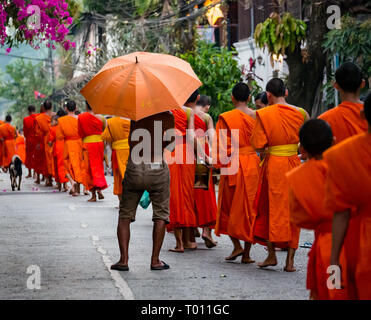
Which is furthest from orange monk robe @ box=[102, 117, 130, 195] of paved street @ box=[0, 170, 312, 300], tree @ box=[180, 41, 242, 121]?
tree @ box=[180, 41, 242, 121]

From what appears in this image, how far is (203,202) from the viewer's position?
408 inches

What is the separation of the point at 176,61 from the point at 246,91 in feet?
4.09

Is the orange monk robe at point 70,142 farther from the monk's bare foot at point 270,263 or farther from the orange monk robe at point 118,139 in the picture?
the monk's bare foot at point 270,263

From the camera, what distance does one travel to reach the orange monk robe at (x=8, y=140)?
2636 cm

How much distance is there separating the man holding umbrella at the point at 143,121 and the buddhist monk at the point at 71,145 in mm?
10807

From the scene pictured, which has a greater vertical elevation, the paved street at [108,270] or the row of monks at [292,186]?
the row of monks at [292,186]

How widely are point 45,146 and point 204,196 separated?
13.1 meters

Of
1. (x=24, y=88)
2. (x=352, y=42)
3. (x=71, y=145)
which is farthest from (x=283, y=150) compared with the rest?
(x=24, y=88)

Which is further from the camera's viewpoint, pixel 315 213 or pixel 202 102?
pixel 202 102

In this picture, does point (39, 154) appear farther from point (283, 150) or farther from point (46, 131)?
point (283, 150)

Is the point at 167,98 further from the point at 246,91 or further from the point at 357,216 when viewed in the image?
the point at 357,216

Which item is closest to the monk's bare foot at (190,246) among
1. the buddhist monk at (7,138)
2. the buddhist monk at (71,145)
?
the buddhist monk at (71,145)

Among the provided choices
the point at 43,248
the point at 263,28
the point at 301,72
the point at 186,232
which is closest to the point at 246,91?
the point at 186,232

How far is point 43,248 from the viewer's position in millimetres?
10109
